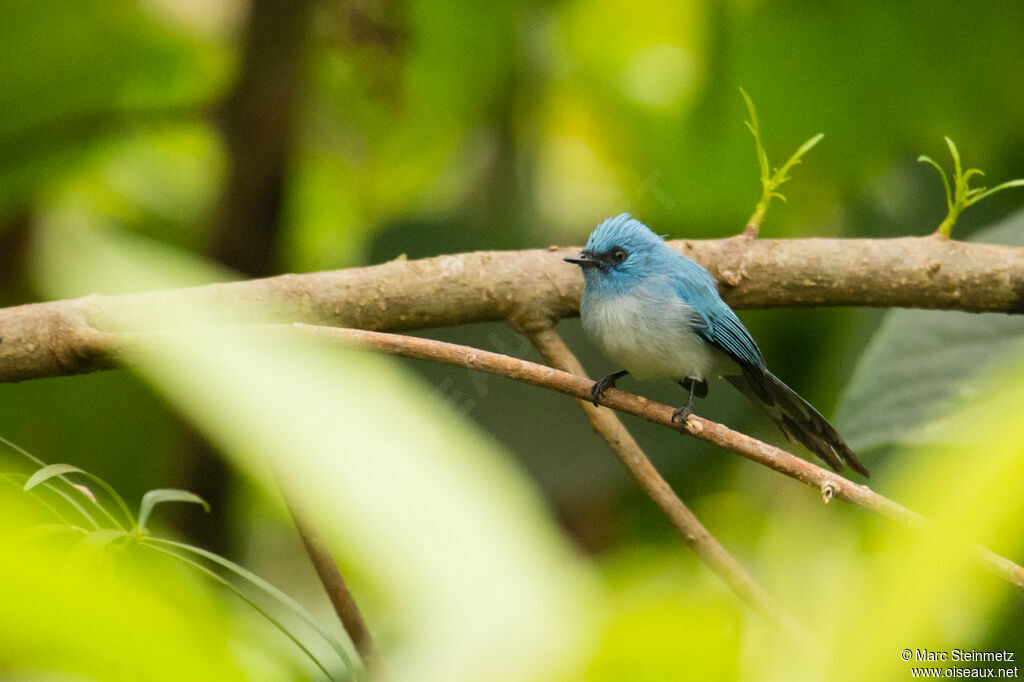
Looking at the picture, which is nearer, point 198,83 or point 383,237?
point 383,237

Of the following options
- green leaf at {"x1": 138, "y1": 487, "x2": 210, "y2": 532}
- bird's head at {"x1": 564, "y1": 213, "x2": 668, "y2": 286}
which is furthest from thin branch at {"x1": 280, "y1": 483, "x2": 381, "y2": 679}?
bird's head at {"x1": 564, "y1": 213, "x2": 668, "y2": 286}

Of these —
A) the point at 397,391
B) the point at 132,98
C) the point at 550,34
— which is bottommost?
the point at 397,391

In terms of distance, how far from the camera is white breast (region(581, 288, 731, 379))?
87.4 inches

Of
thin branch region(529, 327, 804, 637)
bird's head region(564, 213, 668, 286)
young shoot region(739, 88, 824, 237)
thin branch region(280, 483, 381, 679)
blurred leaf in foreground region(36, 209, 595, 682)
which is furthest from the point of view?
bird's head region(564, 213, 668, 286)

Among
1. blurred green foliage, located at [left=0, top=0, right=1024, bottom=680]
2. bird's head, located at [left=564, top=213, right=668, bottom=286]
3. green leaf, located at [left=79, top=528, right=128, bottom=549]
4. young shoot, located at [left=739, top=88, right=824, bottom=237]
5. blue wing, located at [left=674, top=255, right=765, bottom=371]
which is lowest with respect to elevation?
green leaf, located at [left=79, top=528, right=128, bottom=549]

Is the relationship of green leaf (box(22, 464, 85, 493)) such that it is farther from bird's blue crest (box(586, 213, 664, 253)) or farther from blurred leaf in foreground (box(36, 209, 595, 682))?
bird's blue crest (box(586, 213, 664, 253))

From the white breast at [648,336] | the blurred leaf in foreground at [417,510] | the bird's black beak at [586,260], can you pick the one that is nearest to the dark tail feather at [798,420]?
the white breast at [648,336]

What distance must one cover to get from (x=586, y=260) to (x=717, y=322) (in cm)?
36

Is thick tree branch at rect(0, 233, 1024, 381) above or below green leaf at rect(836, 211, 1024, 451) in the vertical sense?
above

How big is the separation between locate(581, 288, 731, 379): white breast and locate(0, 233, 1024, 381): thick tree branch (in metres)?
0.12

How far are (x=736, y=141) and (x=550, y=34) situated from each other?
115 centimetres

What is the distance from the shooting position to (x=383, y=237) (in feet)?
10.9

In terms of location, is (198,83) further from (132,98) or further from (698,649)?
(698,649)

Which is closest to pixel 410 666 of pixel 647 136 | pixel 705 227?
pixel 705 227
